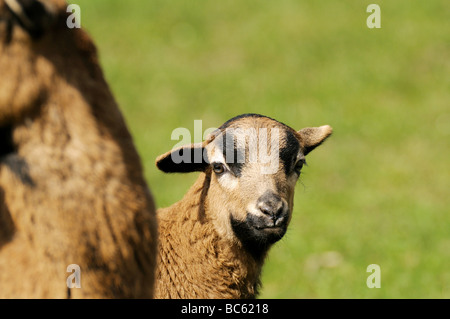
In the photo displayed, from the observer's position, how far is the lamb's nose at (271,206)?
5.38 m

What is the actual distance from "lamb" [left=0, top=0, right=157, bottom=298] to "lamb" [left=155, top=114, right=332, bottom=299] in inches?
122

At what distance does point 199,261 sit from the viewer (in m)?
5.62

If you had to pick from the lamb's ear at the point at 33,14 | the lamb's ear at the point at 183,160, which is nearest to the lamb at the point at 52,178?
the lamb's ear at the point at 33,14

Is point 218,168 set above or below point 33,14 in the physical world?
above

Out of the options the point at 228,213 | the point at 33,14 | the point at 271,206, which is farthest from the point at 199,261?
the point at 33,14

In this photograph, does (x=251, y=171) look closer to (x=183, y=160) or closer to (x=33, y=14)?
(x=183, y=160)

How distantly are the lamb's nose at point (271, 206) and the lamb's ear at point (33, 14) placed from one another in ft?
10.9

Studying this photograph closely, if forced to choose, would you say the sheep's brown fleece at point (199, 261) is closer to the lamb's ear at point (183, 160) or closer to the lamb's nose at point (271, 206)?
the lamb's ear at point (183, 160)

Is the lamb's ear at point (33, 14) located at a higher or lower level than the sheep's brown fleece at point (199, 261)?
higher

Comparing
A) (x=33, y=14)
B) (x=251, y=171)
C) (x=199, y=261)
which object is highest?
(x=251, y=171)

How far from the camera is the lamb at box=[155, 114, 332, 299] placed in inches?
217

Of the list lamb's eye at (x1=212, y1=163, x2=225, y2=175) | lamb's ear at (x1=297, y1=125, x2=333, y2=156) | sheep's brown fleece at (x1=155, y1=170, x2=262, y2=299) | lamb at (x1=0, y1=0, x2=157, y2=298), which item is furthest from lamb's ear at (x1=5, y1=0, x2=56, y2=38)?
lamb's ear at (x1=297, y1=125, x2=333, y2=156)

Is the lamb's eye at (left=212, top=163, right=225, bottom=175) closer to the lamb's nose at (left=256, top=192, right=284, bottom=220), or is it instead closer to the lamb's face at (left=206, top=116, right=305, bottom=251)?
the lamb's face at (left=206, top=116, right=305, bottom=251)

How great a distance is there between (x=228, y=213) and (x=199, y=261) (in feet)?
1.49
